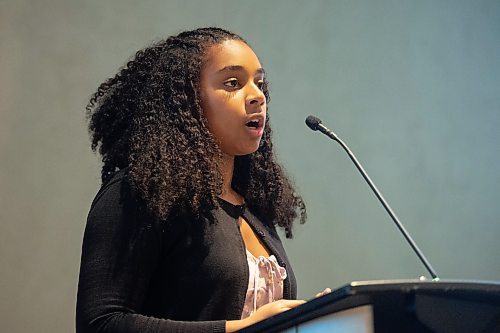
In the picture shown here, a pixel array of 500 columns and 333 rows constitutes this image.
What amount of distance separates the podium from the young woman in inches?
6.3

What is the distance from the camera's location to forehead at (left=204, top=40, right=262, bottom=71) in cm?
130

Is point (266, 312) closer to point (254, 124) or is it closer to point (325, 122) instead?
point (254, 124)

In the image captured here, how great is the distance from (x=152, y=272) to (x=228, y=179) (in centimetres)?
28

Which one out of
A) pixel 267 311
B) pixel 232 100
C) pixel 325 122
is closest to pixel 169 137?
pixel 232 100

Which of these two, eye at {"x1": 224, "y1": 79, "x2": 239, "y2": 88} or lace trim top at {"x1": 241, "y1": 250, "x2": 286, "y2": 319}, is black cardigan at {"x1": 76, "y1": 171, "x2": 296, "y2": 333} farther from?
eye at {"x1": 224, "y1": 79, "x2": 239, "y2": 88}

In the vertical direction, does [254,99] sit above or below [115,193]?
above

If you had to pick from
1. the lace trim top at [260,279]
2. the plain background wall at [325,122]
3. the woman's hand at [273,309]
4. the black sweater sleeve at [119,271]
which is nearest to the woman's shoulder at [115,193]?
the black sweater sleeve at [119,271]

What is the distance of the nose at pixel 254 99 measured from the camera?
127cm

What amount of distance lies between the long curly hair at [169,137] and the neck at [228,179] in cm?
4

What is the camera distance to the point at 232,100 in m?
1.27

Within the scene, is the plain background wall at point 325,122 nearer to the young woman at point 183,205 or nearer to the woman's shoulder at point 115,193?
the young woman at point 183,205

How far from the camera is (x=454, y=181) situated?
2.66 m

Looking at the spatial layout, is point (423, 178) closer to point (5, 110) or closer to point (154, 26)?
point (154, 26)

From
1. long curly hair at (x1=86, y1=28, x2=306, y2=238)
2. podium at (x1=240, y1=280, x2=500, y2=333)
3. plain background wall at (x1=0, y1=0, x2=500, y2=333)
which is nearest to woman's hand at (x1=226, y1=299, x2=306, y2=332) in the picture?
podium at (x1=240, y1=280, x2=500, y2=333)
